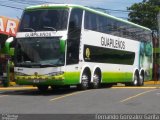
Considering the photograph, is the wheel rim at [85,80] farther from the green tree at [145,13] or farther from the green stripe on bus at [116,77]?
the green tree at [145,13]

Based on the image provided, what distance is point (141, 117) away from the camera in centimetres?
1506

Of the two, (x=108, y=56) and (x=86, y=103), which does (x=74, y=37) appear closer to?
(x=108, y=56)

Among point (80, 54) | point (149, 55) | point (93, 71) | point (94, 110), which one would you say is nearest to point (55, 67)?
point (80, 54)

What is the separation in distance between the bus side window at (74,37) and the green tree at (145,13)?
1509 inches

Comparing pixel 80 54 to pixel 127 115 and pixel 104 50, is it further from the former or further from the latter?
pixel 127 115

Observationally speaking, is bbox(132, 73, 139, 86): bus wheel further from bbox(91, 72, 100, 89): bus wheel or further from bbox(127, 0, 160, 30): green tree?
bbox(127, 0, 160, 30): green tree

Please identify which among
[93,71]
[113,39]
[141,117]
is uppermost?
[113,39]

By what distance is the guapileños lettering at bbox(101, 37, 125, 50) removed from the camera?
27.4m

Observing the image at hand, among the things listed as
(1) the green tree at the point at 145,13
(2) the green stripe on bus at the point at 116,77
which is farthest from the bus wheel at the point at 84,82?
(1) the green tree at the point at 145,13

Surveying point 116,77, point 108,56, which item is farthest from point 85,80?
point 116,77

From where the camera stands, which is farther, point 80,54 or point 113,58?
point 113,58

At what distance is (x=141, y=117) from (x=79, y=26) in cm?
995

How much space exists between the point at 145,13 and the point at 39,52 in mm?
40413

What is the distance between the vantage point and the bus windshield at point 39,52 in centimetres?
2314
